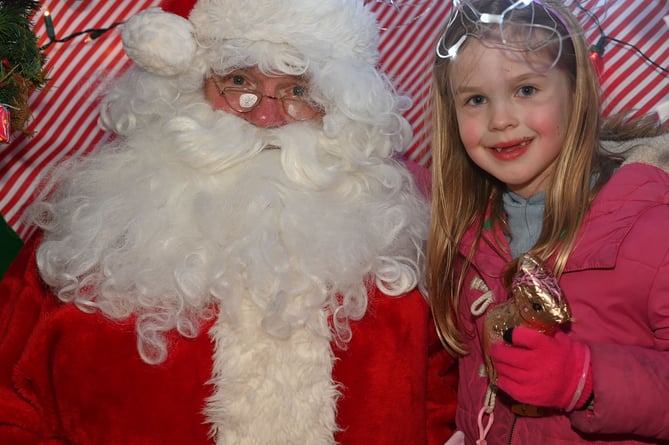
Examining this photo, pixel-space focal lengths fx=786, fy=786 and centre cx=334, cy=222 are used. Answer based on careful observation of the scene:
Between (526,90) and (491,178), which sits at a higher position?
(526,90)

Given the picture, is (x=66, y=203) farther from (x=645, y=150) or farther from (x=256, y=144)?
(x=645, y=150)

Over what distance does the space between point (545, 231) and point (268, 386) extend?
91 centimetres

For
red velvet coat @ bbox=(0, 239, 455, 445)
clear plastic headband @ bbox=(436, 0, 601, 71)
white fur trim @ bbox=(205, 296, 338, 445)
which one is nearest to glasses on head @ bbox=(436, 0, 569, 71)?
clear plastic headband @ bbox=(436, 0, 601, 71)

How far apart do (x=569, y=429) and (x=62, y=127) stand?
7.95 ft

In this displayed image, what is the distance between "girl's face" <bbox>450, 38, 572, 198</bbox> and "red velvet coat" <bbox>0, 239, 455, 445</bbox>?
539mm

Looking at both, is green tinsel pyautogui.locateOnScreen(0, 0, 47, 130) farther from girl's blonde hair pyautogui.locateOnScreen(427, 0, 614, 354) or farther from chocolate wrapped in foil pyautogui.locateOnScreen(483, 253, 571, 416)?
chocolate wrapped in foil pyautogui.locateOnScreen(483, 253, 571, 416)

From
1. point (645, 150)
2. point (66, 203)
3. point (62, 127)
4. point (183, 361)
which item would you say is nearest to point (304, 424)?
point (183, 361)

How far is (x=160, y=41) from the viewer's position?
2.62m

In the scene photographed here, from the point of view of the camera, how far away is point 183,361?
2.33 m

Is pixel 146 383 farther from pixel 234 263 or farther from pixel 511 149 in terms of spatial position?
pixel 511 149

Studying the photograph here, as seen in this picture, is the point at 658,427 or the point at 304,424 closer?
the point at 658,427

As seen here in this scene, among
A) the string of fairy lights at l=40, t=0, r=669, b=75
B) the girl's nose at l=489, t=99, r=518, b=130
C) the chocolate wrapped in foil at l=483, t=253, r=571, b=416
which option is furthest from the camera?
the string of fairy lights at l=40, t=0, r=669, b=75

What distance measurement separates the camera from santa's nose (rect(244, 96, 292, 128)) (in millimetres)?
2643

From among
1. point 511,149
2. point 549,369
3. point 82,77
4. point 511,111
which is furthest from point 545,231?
point 82,77
